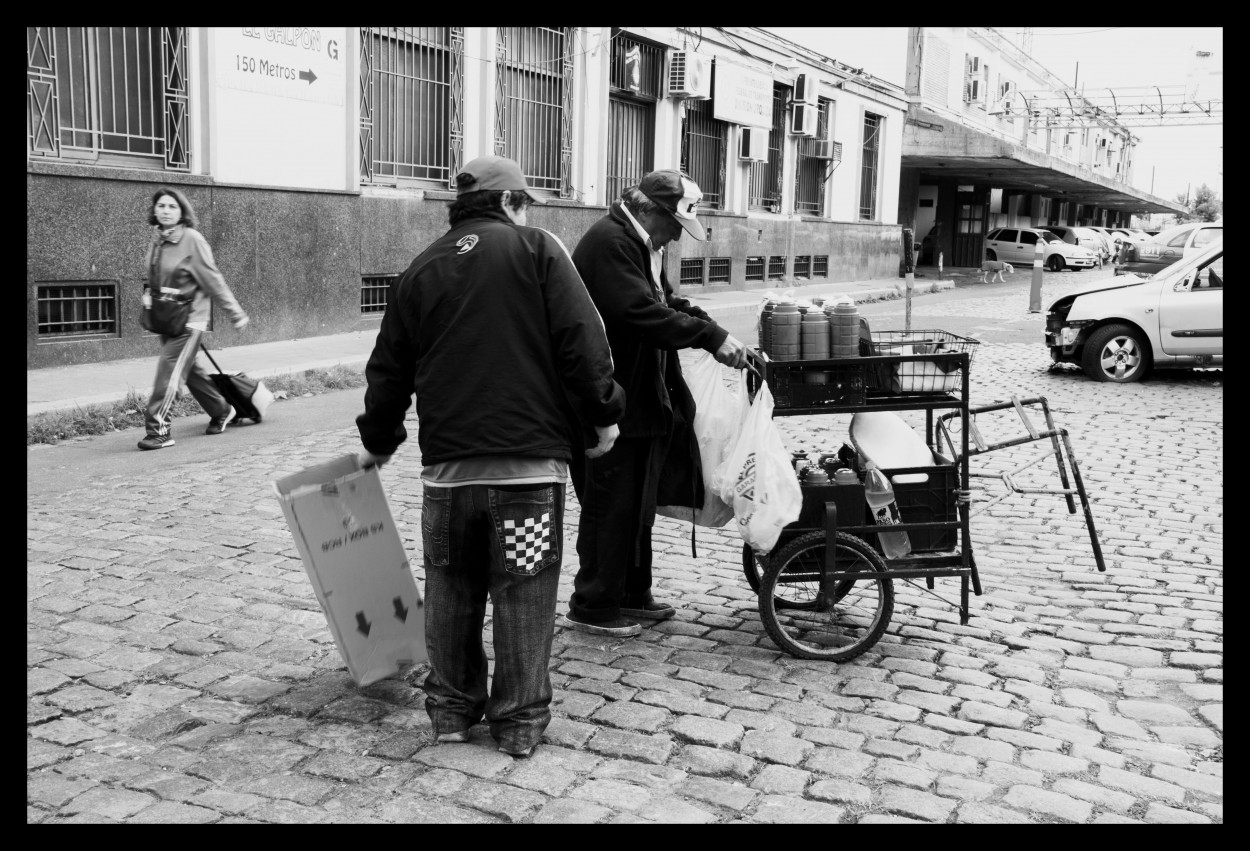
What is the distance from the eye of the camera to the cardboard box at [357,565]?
13.7 ft

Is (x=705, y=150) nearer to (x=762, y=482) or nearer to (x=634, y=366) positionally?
(x=634, y=366)

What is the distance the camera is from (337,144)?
15211mm

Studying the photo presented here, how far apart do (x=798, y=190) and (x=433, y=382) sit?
1038 inches

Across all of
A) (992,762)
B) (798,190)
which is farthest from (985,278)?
(992,762)

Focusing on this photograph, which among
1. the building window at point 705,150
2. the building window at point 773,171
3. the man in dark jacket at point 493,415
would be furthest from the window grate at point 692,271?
the man in dark jacket at point 493,415

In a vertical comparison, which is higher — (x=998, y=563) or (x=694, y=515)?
(x=694, y=515)

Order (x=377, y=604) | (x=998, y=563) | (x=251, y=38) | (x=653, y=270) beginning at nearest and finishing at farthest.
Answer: (x=377, y=604) < (x=653, y=270) < (x=998, y=563) < (x=251, y=38)

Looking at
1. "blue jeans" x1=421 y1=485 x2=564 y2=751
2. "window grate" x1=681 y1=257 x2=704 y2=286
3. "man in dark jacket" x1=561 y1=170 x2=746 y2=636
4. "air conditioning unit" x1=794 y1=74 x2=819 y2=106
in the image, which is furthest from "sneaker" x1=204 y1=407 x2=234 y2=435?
"air conditioning unit" x1=794 y1=74 x2=819 y2=106

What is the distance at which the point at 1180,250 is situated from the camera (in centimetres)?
2475

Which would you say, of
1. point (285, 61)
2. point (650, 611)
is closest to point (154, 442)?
point (650, 611)

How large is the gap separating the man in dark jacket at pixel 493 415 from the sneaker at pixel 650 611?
133 cm

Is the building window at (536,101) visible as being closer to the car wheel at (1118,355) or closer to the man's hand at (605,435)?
the car wheel at (1118,355)
